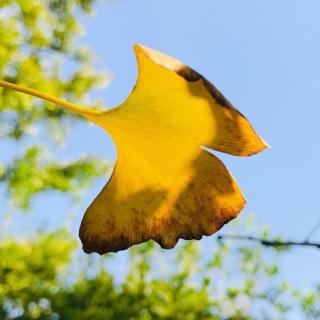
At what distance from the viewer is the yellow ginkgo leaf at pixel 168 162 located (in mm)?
273

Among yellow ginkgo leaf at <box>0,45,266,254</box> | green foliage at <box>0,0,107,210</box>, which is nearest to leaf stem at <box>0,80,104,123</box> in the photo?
yellow ginkgo leaf at <box>0,45,266,254</box>

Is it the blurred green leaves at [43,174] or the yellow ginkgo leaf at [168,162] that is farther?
the blurred green leaves at [43,174]

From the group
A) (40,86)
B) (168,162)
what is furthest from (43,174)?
(168,162)

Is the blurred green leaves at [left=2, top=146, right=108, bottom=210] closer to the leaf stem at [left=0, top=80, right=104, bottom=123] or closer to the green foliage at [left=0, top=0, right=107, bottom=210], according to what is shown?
the green foliage at [left=0, top=0, right=107, bottom=210]

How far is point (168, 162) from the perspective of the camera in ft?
0.96

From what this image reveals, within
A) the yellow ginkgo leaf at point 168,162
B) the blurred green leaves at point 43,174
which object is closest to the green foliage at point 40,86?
the blurred green leaves at point 43,174

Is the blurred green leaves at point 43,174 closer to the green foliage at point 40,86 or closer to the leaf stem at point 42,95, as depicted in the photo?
the green foliage at point 40,86

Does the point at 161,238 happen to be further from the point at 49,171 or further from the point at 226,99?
the point at 49,171

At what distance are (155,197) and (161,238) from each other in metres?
0.02

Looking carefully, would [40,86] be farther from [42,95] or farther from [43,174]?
[42,95]

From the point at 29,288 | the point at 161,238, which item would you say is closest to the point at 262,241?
the point at 161,238

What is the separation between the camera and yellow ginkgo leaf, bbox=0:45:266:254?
0.27 meters

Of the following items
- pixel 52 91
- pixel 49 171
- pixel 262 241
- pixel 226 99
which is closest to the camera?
pixel 226 99

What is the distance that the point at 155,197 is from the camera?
0.97ft
